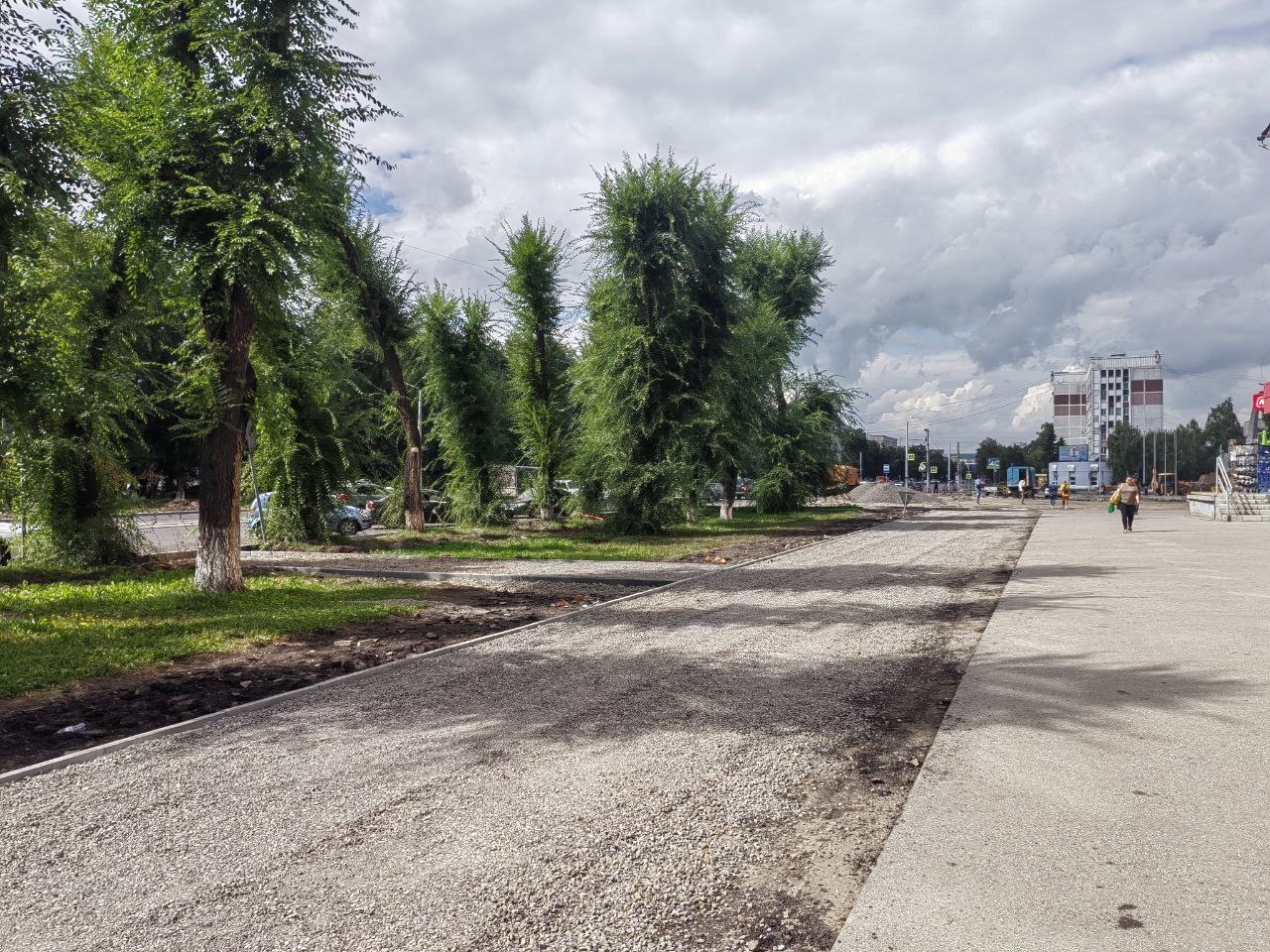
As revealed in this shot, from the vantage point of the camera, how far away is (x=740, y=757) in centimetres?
500

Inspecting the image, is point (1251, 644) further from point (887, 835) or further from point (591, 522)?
point (591, 522)

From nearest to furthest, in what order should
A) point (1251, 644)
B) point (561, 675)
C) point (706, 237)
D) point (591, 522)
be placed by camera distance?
point (561, 675)
point (1251, 644)
point (706, 237)
point (591, 522)

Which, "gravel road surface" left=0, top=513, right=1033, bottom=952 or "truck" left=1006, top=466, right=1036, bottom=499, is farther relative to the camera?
"truck" left=1006, top=466, right=1036, bottom=499

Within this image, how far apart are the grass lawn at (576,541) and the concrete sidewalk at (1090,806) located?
11.5 m

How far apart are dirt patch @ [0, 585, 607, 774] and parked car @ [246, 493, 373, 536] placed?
1152cm

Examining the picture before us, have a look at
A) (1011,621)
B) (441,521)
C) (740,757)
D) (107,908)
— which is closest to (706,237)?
(441,521)

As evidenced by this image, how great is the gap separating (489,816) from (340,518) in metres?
21.4

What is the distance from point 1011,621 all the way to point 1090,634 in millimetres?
1033

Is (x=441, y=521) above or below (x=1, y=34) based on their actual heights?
below

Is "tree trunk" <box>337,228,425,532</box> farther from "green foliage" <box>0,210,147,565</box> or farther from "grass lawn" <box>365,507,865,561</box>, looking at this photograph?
"green foliage" <box>0,210,147,565</box>

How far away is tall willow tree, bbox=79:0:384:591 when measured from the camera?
463 inches

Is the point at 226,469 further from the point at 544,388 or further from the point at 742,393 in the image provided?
the point at 742,393

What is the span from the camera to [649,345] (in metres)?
24.8

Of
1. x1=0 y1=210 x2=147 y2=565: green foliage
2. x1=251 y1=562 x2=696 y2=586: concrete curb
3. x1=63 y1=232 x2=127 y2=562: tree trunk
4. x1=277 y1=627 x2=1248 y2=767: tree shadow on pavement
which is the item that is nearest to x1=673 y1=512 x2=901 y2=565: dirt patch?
x1=251 y1=562 x2=696 y2=586: concrete curb
